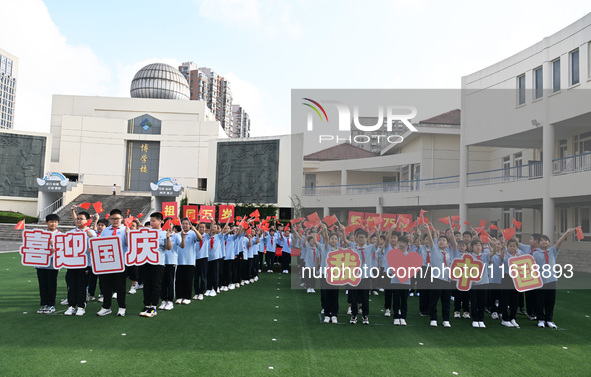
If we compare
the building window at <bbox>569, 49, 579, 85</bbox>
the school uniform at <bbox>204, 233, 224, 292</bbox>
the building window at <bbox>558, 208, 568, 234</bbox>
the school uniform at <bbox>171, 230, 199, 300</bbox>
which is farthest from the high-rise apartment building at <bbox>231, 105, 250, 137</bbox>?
the school uniform at <bbox>171, 230, 199, 300</bbox>

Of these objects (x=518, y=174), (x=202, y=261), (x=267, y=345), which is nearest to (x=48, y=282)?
(x=202, y=261)

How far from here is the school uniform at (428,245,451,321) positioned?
301 inches

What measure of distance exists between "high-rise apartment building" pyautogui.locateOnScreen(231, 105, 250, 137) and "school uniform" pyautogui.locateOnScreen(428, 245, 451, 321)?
338 ft

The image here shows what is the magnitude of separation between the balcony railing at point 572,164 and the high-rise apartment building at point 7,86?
10945 centimetres

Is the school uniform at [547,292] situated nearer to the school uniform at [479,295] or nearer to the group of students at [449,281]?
the group of students at [449,281]

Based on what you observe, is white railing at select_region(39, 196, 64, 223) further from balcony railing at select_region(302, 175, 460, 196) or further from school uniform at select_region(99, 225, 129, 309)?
school uniform at select_region(99, 225, 129, 309)

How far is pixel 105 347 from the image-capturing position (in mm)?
5652

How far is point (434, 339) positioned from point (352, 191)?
26.1 m

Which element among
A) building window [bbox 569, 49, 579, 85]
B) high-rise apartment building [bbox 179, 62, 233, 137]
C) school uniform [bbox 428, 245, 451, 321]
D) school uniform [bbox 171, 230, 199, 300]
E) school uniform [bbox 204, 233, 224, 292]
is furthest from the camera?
high-rise apartment building [bbox 179, 62, 233, 137]

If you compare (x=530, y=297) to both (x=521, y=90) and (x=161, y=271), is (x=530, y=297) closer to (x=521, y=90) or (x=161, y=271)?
(x=161, y=271)

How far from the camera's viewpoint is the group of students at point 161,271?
7.62 metres

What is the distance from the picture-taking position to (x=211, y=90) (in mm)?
96562

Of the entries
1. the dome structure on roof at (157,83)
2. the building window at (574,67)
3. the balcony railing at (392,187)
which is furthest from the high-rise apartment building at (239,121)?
the building window at (574,67)

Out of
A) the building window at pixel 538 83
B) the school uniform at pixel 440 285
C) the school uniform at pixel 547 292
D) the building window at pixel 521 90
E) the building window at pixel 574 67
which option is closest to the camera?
the school uniform at pixel 440 285
